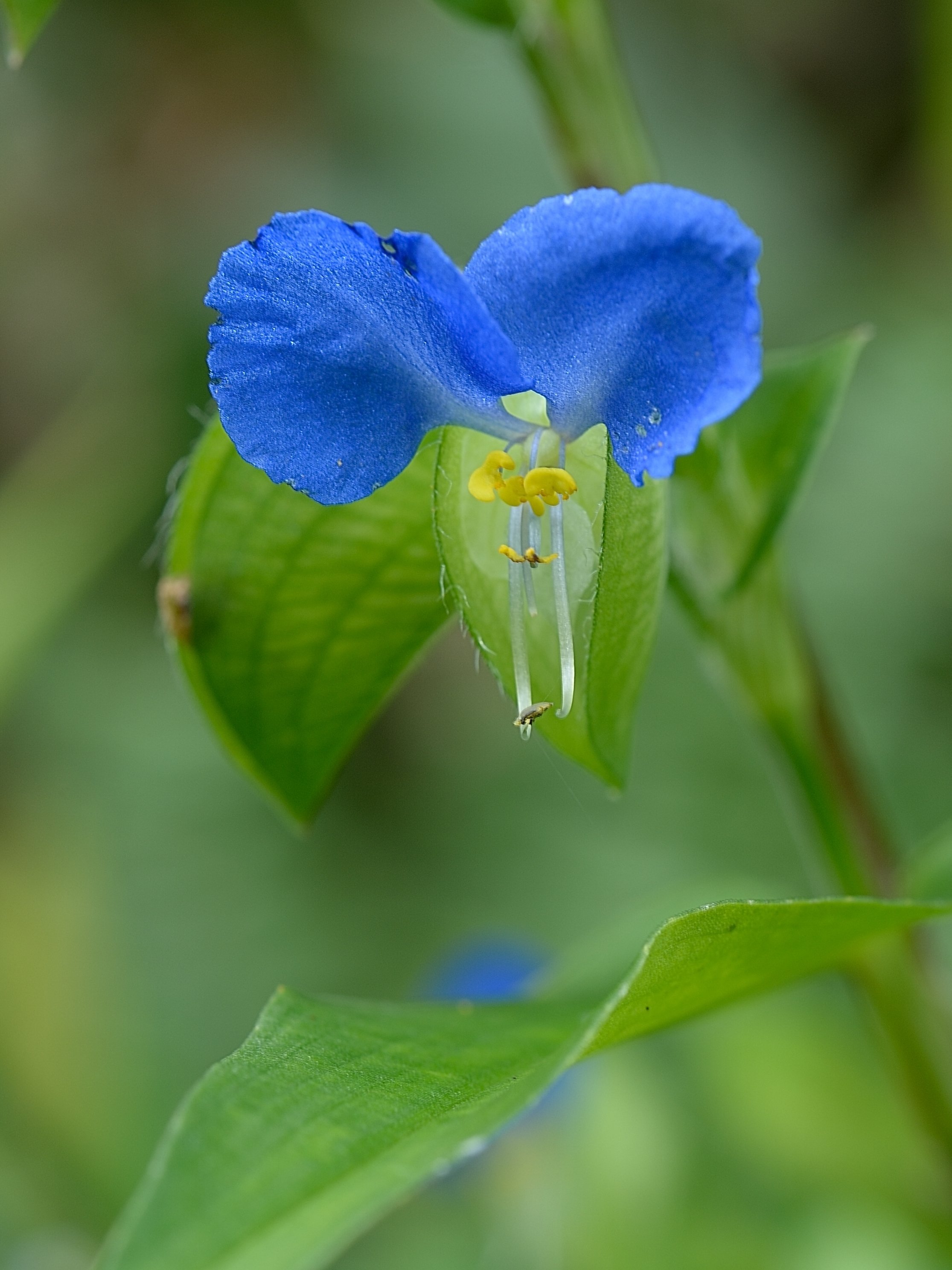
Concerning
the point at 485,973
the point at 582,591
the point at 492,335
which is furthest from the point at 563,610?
the point at 485,973

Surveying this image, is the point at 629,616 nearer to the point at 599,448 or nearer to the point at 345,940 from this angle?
the point at 599,448

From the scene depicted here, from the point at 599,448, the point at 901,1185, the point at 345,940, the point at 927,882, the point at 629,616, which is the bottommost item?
the point at 901,1185

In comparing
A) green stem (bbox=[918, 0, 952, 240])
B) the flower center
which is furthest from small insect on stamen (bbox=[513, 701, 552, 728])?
green stem (bbox=[918, 0, 952, 240])

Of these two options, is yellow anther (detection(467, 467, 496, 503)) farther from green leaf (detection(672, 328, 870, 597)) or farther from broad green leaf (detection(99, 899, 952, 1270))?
broad green leaf (detection(99, 899, 952, 1270))

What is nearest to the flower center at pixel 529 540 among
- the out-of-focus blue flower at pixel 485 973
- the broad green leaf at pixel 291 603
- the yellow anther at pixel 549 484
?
the yellow anther at pixel 549 484

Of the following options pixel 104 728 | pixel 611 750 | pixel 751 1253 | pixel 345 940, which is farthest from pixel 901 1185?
pixel 104 728

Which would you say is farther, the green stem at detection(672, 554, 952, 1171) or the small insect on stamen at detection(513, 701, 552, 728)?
the green stem at detection(672, 554, 952, 1171)

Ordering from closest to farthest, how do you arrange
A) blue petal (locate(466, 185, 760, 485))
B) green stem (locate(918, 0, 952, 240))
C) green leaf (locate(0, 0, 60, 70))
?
blue petal (locate(466, 185, 760, 485)) → green leaf (locate(0, 0, 60, 70)) → green stem (locate(918, 0, 952, 240))

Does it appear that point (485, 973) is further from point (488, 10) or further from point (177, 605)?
point (488, 10)
